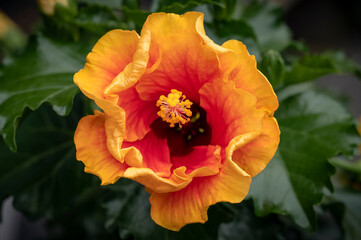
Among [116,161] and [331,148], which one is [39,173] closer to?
[116,161]

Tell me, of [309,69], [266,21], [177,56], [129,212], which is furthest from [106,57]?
[266,21]

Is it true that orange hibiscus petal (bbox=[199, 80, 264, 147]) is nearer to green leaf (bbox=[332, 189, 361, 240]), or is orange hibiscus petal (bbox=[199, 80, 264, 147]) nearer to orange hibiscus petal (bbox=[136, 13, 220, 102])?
orange hibiscus petal (bbox=[136, 13, 220, 102])

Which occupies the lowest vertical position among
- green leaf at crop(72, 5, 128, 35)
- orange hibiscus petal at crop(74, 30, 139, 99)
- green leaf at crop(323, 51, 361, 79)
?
green leaf at crop(323, 51, 361, 79)

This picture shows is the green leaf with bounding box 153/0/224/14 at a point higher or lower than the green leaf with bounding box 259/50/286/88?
higher

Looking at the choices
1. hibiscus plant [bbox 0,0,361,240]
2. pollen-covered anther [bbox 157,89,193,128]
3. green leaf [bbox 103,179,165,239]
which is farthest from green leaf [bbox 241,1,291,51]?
green leaf [bbox 103,179,165,239]

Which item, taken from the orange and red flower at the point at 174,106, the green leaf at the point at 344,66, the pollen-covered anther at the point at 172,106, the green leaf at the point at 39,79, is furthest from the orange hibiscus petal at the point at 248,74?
the green leaf at the point at 344,66

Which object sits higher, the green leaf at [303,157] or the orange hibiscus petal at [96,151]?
the orange hibiscus petal at [96,151]

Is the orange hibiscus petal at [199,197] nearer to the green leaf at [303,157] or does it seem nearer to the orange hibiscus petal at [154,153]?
the orange hibiscus petal at [154,153]

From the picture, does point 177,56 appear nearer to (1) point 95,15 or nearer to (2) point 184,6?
(2) point 184,6
